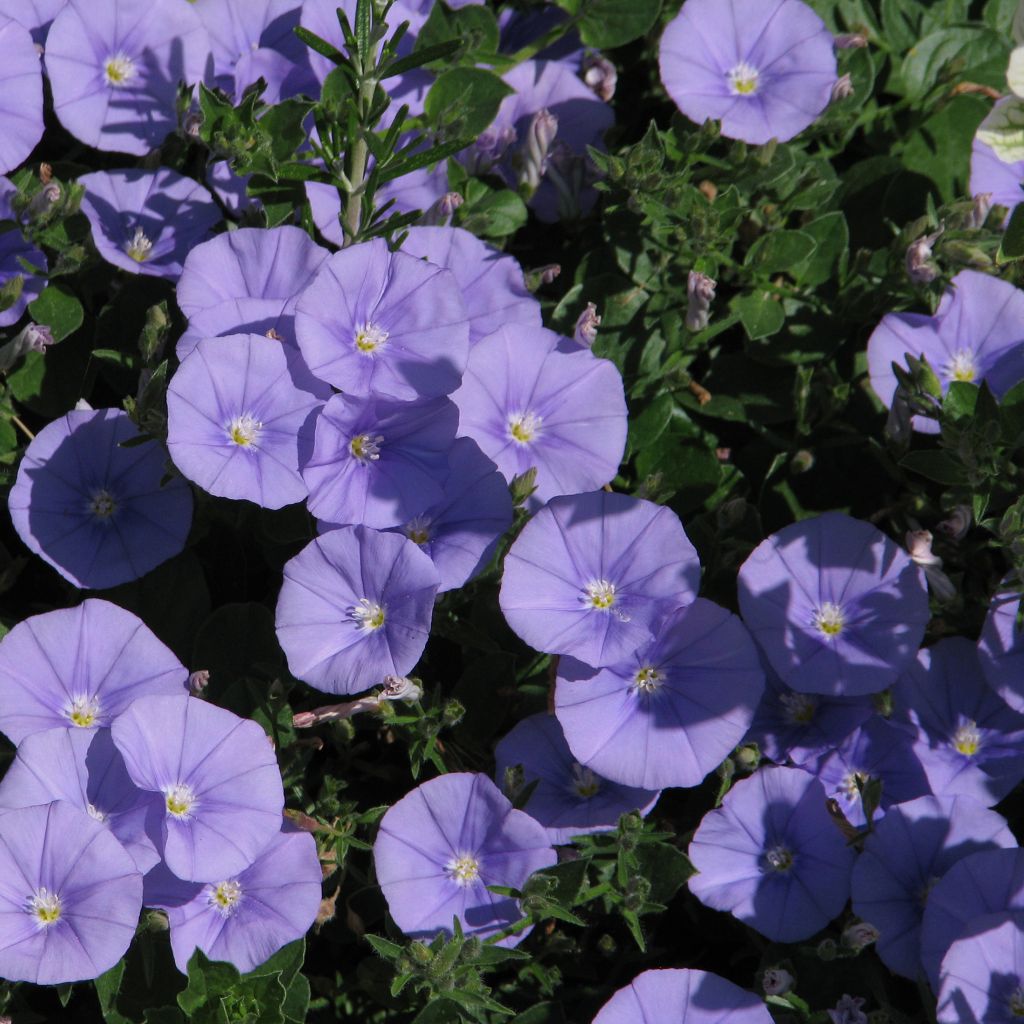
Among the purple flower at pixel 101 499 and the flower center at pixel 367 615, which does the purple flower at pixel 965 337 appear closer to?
the flower center at pixel 367 615

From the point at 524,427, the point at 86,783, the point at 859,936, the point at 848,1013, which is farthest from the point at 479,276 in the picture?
the point at 848,1013

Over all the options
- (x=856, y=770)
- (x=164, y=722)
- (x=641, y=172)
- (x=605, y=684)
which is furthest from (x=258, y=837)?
(x=641, y=172)

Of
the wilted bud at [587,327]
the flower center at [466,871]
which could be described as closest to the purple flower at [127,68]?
the wilted bud at [587,327]

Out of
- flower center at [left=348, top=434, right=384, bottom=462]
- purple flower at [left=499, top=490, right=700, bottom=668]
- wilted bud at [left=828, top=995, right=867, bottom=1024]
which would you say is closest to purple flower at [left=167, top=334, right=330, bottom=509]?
flower center at [left=348, top=434, right=384, bottom=462]

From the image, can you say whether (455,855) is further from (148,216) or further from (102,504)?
(148,216)

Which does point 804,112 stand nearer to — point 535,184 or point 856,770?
point 535,184

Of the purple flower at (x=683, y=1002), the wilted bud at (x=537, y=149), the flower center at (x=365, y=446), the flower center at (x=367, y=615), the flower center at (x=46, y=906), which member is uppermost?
the wilted bud at (x=537, y=149)
